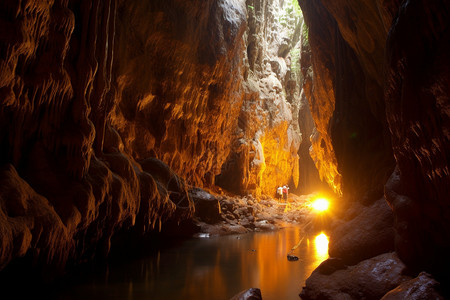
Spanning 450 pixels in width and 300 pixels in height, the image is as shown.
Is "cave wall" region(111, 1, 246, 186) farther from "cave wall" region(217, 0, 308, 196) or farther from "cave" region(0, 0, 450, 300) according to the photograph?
"cave wall" region(217, 0, 308, 196)

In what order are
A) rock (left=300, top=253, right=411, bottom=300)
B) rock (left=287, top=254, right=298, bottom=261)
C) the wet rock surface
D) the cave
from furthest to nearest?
1. the wet rock surface
2. rock (left=287, top=254, right=298, bottom=261)
3. rock (left=300, top=253, right=411, bottom=300)
4. the cave

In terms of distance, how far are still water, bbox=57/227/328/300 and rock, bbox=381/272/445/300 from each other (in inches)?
95.5

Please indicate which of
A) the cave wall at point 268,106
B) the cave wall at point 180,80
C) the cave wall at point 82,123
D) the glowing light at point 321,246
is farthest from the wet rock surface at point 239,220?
the cave wall at point 268,106

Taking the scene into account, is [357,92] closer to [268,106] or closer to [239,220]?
[239,220]

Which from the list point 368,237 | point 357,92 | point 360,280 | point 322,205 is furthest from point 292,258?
point 322,205

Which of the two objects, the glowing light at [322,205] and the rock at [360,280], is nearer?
the rock at [360,280]

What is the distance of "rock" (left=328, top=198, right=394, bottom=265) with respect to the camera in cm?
595

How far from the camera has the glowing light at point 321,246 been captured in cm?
977

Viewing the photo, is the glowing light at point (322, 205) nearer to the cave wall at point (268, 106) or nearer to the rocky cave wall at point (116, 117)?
the rocky cave wall at point (116, 117)

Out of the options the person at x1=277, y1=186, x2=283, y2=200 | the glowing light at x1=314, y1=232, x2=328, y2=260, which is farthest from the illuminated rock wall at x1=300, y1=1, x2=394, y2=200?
the person at x1=277, y1=186, x2=283, y2=200

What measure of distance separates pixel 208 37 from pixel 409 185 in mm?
17349

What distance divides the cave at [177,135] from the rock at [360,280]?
3 centimetres

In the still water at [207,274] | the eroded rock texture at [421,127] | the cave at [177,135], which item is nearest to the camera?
the eroded rock texture at [421,127]

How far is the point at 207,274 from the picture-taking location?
26.5 feet
